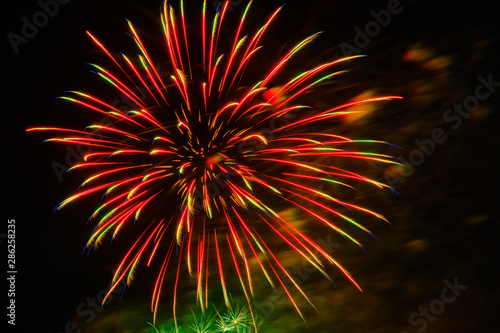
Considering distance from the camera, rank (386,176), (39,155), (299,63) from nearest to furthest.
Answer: (386,176), (299,63), (39,155)

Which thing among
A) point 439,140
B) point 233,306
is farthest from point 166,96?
point 439,140

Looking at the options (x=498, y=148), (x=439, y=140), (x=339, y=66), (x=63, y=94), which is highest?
(x=63, y=94)

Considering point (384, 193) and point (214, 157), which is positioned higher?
point (214, 157)

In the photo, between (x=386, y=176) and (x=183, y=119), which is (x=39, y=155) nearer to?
(x=183, y=119)
